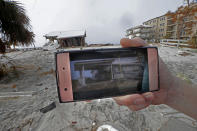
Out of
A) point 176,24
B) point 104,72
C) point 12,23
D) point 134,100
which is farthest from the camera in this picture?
point 176,24

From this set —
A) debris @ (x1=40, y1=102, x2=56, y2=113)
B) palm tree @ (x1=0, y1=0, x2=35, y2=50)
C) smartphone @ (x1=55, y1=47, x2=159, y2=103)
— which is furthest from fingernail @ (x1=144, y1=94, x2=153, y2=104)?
palm tree @ (x1=0, y1=0, x2=35, y2=50)

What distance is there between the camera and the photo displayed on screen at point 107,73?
0.73m

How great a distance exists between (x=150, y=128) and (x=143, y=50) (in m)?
0.92

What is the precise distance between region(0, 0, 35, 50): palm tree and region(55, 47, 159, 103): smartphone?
8.67 ft

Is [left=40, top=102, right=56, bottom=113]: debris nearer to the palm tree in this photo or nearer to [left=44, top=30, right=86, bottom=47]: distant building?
the palm tree

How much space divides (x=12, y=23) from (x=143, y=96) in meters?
3.47

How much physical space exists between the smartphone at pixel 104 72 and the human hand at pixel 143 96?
0.15m

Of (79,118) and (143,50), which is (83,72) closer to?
(143,50)

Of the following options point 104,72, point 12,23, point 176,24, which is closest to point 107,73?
point 104,72

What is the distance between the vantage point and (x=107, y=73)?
77 cm

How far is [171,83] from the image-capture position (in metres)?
1.02

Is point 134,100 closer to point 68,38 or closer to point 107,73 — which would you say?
point 107,73

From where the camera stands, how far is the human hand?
896 mm

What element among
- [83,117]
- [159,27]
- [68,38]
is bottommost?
[83,117]
